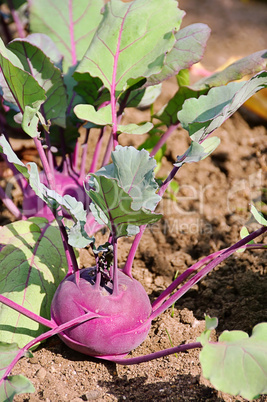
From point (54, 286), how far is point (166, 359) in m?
0.35

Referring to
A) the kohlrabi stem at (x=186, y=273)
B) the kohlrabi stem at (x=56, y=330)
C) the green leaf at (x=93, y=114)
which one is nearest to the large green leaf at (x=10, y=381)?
the kohlrabi stem at (x=56, y=330)

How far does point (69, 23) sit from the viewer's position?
1658 millimetres

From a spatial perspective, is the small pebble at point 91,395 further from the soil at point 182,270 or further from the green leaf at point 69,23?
the green leaf at point 69,23

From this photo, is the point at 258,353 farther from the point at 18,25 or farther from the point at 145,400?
the point at 18,25

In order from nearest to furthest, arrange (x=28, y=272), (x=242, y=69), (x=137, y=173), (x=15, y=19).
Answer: (x=137, y=173) → (x=28, y=272) → (x=242, y=69) → (x=15, y=19)

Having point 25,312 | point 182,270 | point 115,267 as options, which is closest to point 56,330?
point 25,312

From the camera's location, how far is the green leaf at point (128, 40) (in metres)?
1.33

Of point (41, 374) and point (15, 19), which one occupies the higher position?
point (15, 19)

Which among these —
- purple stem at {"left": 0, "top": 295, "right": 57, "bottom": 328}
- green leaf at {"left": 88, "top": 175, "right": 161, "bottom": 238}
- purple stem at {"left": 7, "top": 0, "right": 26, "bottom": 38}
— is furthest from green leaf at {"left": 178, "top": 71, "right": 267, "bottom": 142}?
purple stem at {"left": 7, "top": 0, "right": 26, "bottom": 38}

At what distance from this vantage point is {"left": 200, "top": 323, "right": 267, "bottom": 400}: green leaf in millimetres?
843

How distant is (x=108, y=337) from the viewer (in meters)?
1.07

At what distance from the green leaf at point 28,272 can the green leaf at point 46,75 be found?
0.35m

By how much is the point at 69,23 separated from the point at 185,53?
51cm

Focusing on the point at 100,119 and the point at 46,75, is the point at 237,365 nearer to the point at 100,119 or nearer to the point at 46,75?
the point at 100,119
